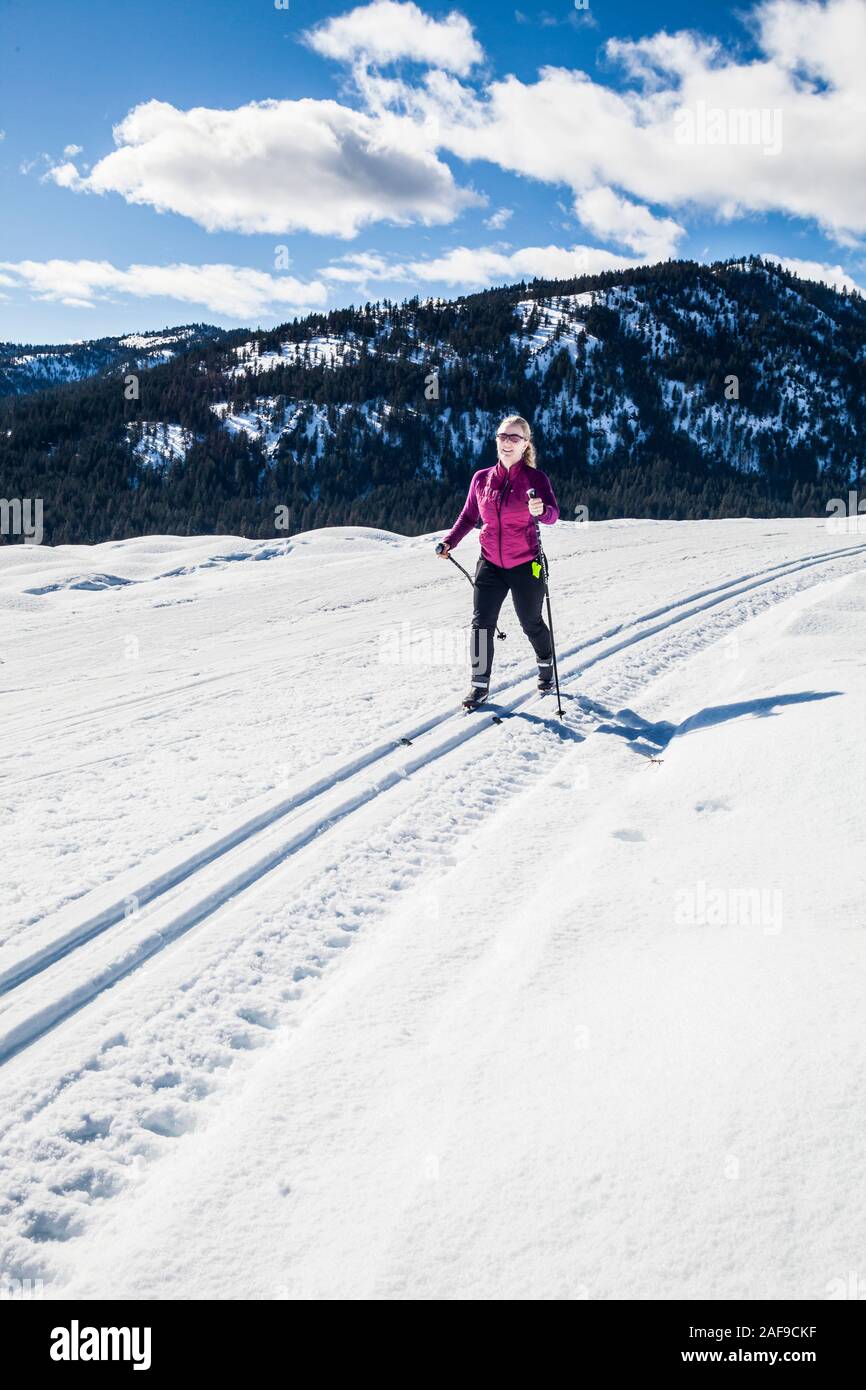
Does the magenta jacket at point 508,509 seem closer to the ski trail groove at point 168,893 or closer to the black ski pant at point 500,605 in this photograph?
the black ski pant at point 500,605

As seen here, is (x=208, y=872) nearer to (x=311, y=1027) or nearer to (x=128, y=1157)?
(x=311, y=1027)

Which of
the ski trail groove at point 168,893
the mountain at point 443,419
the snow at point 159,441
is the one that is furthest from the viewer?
the snow at point 159,441

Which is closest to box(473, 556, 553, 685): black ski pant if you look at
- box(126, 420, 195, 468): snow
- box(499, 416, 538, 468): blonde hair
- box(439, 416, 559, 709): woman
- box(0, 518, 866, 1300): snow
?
box(439, 416, 559, 709): woman

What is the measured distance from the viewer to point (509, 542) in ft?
19.6

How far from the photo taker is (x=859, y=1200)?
1630 millimetres

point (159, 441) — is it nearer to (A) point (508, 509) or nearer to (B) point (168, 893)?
(A) point (508, 509)

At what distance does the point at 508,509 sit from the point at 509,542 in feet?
0.85

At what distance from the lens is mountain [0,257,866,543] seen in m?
94.6

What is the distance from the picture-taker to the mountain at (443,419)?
94.6 metres

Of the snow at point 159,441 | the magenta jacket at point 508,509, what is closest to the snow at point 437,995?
the magenta jacket at point 508,509

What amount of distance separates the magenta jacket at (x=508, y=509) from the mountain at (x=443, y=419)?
6765 cm

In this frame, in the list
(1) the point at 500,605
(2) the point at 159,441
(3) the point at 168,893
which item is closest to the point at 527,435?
(1) the point at 500,605

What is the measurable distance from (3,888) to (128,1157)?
175cm
